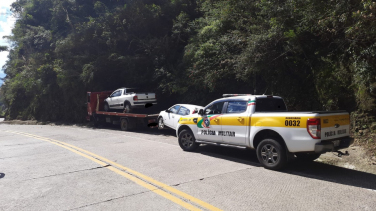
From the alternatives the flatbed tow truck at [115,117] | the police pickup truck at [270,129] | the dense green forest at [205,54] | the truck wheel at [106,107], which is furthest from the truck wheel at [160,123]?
the truck wheel at [106,107]

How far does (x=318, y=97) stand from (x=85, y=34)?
64.4 feet

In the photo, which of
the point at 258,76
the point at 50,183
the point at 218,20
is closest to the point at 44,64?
the point at 218,20

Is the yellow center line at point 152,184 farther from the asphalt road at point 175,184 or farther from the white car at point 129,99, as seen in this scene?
the white car at point 129,99

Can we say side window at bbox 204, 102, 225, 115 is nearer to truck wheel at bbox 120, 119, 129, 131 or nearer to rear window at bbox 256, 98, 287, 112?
rear window at bbox 256, 98, 287, 112

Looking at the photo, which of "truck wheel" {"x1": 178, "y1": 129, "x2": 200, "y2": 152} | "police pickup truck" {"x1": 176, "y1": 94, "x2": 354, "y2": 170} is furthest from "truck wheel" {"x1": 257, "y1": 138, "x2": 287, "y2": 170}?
"truck wheel" {"x1": 178, "y1": 129, "x2": 200, "y2": 152}

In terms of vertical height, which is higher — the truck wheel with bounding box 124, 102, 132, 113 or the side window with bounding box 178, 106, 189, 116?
the truck wheel with bounding box 124, 102, 132, 113

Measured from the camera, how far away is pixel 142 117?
15.0 m

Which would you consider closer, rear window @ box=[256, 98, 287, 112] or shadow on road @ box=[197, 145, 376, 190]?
shadow on road @ box=[197, 145, 376, 190]

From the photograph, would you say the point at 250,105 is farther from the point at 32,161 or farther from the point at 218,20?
the point at 218,20

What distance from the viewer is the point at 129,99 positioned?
1656 centimetres

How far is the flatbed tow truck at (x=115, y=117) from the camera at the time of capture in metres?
15.1

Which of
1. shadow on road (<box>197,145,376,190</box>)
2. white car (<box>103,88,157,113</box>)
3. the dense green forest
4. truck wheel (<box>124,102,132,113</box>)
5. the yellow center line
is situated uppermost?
the dense green forest

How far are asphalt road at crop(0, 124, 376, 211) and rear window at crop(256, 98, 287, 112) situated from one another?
148 cm

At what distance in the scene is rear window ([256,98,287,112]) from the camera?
7.51 meters
